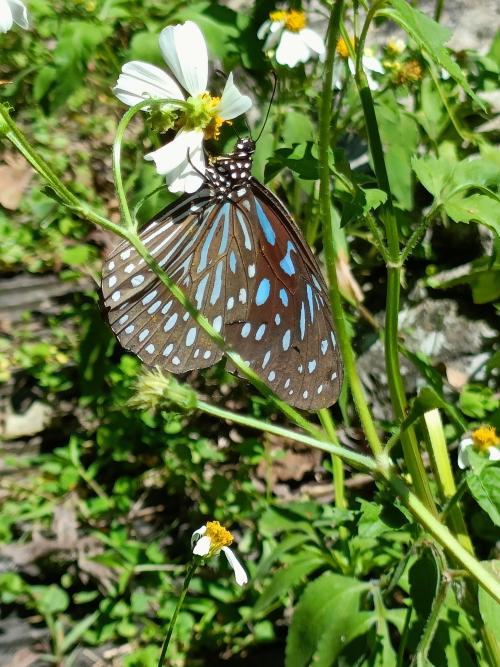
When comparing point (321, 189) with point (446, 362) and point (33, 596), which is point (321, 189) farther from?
point (33, 596)

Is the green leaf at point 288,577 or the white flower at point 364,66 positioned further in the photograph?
the white flower at point 364,66

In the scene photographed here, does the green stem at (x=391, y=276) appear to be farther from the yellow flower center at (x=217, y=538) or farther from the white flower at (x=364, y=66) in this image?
the white flower at (x=364, y=66)

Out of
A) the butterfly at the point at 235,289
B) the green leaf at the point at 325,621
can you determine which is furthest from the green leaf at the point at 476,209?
the green leaf at the point at 325,621

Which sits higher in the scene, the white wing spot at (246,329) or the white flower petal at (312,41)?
the white flower petal at (312,41)

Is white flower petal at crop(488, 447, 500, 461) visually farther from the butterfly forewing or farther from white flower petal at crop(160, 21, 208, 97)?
white flower petal at crop(160, 21, 208, 97)

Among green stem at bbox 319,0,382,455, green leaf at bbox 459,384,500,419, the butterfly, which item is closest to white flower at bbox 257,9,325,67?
the butterfly

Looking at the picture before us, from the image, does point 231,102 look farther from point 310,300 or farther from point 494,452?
point 494,452

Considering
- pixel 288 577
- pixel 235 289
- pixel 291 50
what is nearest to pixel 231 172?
pixel 235 289
